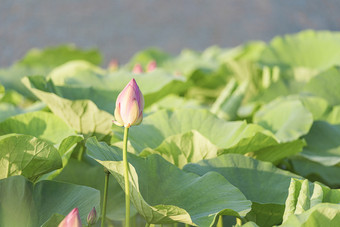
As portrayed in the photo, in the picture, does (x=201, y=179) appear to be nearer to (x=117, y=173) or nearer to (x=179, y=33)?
(x=117, y=173)

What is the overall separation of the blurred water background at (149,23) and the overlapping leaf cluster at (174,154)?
4.00m

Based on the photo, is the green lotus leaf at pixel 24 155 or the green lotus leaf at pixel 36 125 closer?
the green lotus leaf at pixel 24 155

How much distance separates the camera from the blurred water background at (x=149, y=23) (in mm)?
5430

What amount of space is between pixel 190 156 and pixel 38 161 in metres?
0.26

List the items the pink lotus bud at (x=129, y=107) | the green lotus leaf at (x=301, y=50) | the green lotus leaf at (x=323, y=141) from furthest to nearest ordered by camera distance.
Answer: the green lotus leaf at (x=301, y=50)
the green lotus leaf at (x=323, y=141)
the pink lotus bud at (x=129, y=107)

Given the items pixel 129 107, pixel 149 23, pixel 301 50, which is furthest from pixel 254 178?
pixel 149 23

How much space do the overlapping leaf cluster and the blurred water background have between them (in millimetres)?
3996

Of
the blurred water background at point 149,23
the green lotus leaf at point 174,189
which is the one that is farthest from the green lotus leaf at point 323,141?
the blurred water background at point 149,23

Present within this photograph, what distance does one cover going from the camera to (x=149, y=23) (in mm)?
5582

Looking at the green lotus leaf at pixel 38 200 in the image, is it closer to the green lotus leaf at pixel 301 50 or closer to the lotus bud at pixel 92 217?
the lotus bud at pixel 92 217

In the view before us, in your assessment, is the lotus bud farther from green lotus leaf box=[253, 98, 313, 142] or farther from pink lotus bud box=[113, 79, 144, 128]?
green lotus leaf box=[253, 98, 313, 142]

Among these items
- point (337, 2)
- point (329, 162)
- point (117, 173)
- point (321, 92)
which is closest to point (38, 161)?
point (117, 173)

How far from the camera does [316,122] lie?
1106mm

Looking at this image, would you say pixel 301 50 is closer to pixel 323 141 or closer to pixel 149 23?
pixel 323 141
